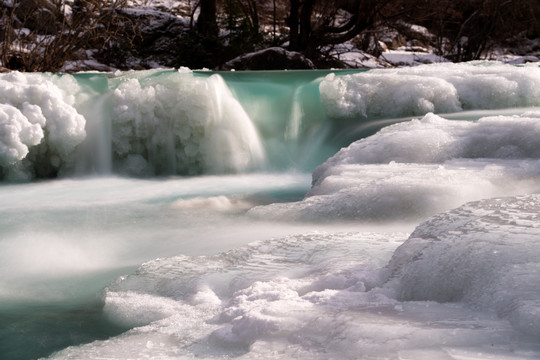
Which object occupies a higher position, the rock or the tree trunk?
the tree trunk

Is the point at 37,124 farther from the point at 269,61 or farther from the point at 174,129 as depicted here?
the point at 269,61

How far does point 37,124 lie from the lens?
5719 millimetres

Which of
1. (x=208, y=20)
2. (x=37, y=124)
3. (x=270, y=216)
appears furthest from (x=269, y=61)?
(x=270, y=216)

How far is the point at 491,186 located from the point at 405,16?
1273 centimetres

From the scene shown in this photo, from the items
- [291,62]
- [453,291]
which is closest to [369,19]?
[291,62]

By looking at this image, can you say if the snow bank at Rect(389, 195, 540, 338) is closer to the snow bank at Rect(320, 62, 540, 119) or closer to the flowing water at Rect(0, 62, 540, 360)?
the flowing water at Rect(0, 62, 540, 360)

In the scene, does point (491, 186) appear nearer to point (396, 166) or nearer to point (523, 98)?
point (396, 166)

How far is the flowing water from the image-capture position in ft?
6.13

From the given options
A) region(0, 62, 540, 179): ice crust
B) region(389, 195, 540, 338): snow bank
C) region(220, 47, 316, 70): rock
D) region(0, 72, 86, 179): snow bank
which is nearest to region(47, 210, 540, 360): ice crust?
region(389, 195, 540, 338): snow bank

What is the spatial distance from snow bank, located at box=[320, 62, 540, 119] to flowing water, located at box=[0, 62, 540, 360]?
0.06 feet

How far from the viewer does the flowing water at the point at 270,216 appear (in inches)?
73.5

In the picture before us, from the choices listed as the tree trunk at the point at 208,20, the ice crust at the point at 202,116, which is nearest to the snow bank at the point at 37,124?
the ice crust at the point at 202,116

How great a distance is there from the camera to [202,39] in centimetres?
1481

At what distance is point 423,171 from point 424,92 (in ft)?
9.43
